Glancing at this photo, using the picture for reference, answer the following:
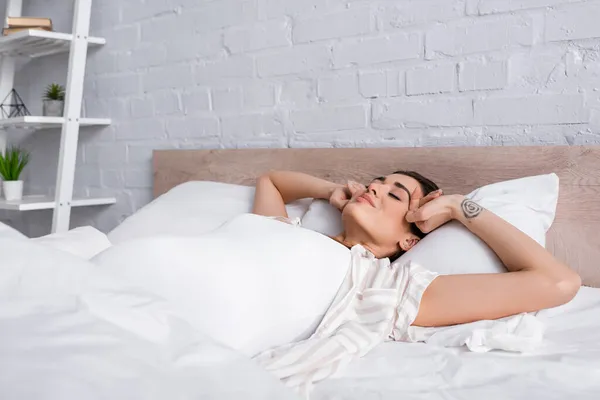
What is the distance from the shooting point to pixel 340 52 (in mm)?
1895

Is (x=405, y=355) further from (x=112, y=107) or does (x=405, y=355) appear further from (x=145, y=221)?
(x=112, y=107)

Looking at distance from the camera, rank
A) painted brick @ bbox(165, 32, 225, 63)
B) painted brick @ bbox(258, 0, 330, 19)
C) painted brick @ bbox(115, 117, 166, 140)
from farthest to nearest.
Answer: painted brick @ bbox(115, 117, 166, 140) < painted brick @ bbox(165, 32, 225, 63) < painted brick @ bbox(258, 0, 330, 19)

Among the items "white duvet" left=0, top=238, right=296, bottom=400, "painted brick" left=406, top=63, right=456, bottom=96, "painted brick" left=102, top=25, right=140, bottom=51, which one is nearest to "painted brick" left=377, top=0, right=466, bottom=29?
"painted brick" left=406, top=63, right=456, bottom=96

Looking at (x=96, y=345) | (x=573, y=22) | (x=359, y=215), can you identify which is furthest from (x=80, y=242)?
(x=573, y=22)

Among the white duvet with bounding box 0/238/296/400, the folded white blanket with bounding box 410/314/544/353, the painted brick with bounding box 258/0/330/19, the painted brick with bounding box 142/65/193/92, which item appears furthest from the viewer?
the painted brick with bounding box 142/65/193/92

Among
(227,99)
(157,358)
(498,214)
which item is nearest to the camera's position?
(157,358)

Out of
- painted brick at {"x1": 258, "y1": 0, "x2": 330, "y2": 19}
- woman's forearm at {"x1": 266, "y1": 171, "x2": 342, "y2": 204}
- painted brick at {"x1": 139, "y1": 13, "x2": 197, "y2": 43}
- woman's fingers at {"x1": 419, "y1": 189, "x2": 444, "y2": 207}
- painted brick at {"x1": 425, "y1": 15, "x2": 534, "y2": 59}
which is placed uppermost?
painted brick at {"x1": 139, "y1": 13, "x2": 197, "y2": 43}

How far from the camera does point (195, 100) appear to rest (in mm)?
2275

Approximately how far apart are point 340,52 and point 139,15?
94 centimetres

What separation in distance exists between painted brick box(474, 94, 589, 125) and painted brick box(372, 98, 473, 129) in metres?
0.04

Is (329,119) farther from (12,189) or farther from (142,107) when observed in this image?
(12,189)

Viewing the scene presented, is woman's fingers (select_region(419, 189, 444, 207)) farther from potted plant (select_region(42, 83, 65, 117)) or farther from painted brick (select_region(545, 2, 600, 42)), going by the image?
potted plant (select_region(42, 83, 65, 117))

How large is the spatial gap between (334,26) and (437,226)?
2.58 ft

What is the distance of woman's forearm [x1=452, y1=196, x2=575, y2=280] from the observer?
123 centimetres
